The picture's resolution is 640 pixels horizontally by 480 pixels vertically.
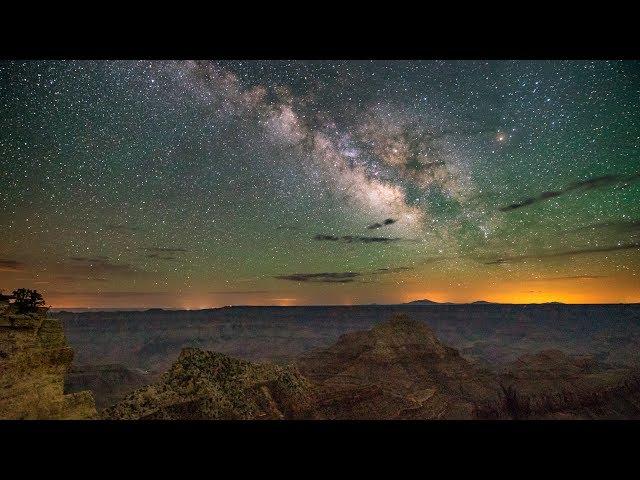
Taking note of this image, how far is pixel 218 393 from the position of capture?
20.8 meters

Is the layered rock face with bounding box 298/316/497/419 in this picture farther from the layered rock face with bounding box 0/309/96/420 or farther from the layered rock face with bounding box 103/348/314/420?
the layered rock face with bounding box 0/309/96/420

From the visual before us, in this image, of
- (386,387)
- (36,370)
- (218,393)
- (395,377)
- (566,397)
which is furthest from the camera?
(395,377)

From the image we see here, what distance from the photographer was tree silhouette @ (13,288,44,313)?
15961 mm

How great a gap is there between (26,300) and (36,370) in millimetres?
3385

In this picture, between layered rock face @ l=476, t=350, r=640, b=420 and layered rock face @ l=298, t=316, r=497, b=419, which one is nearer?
layered rock face @ l=298, t=316, r=497, b=419

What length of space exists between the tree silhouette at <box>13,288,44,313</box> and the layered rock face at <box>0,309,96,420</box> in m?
0.46

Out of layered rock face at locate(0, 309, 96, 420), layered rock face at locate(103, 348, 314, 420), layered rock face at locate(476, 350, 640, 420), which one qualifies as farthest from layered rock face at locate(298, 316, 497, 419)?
layered rock face at locate(0, 309, 96, 420)

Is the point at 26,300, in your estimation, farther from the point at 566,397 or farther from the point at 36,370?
the point at 566,397

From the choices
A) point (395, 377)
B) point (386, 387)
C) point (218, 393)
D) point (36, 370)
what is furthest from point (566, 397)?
point (36, 370)
